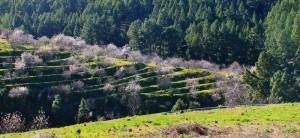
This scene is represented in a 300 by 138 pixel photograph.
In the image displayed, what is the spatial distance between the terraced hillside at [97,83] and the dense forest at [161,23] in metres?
13.5

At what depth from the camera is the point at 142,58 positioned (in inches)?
3888

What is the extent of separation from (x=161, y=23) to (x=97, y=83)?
39.3 m

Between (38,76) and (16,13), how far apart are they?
173 ft

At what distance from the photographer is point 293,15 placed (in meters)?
106

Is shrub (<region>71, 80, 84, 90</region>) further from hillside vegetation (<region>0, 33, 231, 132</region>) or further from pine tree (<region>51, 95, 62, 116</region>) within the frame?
pine tree (<region>51, 95, 62, 116</region>)

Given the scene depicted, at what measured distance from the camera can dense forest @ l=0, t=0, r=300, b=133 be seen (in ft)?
245

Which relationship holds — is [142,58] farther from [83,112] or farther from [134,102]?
[83,112]

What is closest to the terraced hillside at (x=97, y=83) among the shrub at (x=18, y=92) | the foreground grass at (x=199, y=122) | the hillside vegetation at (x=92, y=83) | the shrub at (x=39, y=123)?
the hillside vegetation at (x=92, y=83)

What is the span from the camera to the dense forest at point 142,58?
74812 millimetres

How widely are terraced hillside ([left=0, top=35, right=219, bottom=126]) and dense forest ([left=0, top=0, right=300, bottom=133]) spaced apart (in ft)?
0.71

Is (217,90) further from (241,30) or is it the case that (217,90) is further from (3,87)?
(3,87)

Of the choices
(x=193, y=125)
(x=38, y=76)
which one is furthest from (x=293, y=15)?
(x=193, y=125)

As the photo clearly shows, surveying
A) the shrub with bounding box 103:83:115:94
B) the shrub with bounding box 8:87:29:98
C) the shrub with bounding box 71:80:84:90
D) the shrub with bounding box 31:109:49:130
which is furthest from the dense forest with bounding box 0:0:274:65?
the shrub with bounding box 31:109:49:130

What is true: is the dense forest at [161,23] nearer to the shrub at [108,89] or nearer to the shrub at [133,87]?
the shrub at [133,87]
